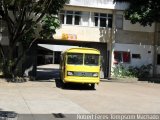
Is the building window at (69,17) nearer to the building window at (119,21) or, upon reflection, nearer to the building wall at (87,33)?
the building wall at (87,33)

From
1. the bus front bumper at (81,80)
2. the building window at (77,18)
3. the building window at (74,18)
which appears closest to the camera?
the bus front bumper at (81,80)

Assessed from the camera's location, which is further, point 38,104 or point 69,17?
point 69,17

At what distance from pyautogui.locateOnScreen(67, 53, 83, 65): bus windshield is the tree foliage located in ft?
35.8

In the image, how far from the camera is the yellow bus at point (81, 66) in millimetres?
24641

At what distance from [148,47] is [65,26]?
8.14m

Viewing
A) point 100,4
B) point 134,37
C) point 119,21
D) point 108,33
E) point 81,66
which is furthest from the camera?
point 134,37

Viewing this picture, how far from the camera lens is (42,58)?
64.3 metres

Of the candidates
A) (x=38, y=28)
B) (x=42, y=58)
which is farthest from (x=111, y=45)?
(x=42, y=58)

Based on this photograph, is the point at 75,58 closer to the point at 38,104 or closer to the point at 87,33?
the point at 38,104

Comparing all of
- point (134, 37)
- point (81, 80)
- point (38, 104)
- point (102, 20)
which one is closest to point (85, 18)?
point (102, 20)

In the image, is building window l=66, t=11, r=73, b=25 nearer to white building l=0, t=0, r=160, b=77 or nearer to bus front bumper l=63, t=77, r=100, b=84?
white building l=0, t=0, r=160, b=77

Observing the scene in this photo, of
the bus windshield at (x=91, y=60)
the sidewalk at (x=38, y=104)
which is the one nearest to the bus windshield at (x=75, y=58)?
the bus windshield at (x=91, y=60)

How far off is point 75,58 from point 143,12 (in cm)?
1171

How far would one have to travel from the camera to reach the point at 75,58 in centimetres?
2519
